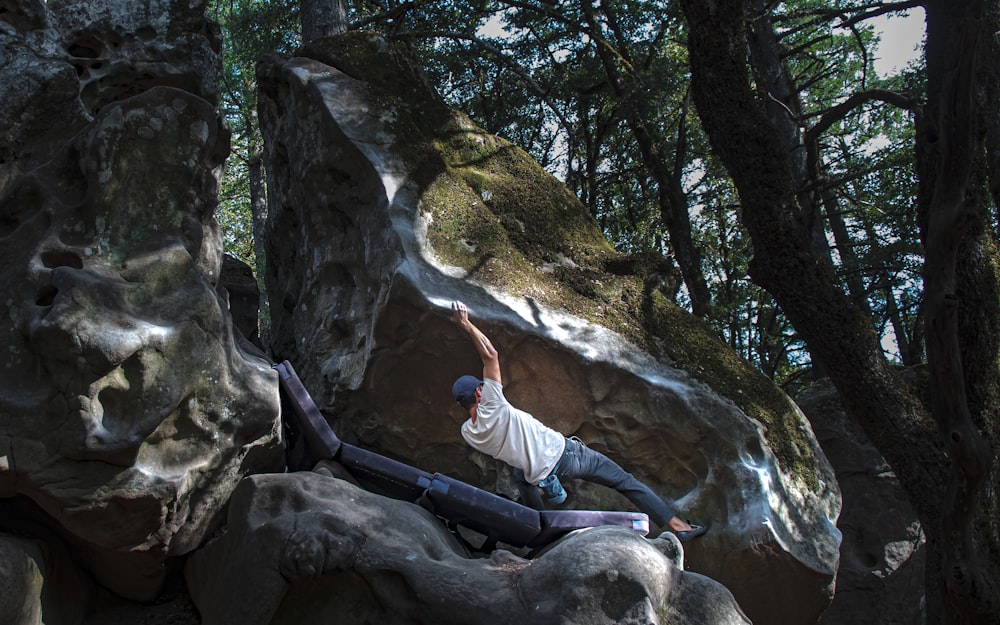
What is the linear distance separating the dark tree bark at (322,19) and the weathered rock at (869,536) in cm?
630

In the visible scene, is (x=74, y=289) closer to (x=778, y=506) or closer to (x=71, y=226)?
(x=71, y=226)

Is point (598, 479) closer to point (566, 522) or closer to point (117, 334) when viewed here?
point (566, 522)

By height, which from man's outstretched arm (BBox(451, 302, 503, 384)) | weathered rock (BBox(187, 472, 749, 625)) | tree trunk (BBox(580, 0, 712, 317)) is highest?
tree trunk (BBox(580, 0, 712, 317))

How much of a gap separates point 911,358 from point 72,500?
10201mm

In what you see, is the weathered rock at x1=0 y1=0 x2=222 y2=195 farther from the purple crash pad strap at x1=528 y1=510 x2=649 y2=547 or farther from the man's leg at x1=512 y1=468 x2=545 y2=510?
the purple crash pad strap at x1=528 y1=510 x2=649 y2=547

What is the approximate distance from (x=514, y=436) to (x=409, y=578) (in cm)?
133

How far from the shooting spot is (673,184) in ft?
35.5

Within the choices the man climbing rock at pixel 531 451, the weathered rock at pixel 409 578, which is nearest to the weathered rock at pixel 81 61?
the weathered rock at pixel 409 578

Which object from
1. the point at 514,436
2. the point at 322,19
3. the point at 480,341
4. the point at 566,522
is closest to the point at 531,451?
the point at 514,436

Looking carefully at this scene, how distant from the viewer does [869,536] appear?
7.80 m

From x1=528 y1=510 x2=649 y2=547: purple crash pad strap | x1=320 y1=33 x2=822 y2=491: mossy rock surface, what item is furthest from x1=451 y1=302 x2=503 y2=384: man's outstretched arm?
x1=528 y1=510 x2=649 y2=547: purple crash pad strap

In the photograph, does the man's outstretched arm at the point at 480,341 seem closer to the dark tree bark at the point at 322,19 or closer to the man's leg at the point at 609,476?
the man's leg at the point at 609,476

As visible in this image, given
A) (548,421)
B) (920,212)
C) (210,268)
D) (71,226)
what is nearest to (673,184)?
(920,212)

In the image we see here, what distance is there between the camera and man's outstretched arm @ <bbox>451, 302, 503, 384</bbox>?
17.3 feet
